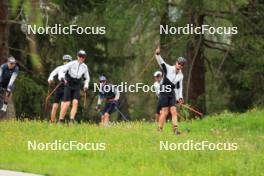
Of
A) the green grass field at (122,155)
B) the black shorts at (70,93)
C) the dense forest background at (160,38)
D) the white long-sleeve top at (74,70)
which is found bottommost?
the green grass field at (122,155)

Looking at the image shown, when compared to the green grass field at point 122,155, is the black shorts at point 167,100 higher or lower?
higher

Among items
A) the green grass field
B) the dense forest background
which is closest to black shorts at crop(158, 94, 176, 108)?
the green grass field

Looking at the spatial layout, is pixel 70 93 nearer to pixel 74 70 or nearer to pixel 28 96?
pixel 74 70

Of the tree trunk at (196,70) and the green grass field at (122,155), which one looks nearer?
the green grass field at (122,155)

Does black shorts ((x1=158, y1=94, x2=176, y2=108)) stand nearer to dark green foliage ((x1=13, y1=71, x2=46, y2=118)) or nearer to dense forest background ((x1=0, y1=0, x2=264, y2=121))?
dense forest background ((x1=0, y1=0, x2=264, y2=121))

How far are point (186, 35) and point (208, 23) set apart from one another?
9.74ft

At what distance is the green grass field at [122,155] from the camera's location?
1148cm

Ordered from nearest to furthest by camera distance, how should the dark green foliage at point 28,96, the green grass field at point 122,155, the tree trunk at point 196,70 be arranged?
the green grass field at point 122,155 < the tree trunk at point 196,70 < the dark green foliage at point 28,96

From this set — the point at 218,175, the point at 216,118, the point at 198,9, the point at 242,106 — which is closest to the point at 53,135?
the point at 218,175

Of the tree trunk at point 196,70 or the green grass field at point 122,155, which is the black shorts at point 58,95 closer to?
the green grass field at point 122,155

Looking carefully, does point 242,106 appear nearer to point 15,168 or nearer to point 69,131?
point 69,131

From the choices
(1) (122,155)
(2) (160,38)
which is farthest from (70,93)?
(2) (160,38)

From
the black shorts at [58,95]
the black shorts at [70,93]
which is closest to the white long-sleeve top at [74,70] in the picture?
the black shorts at [70,93]

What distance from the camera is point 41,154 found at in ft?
42.3
